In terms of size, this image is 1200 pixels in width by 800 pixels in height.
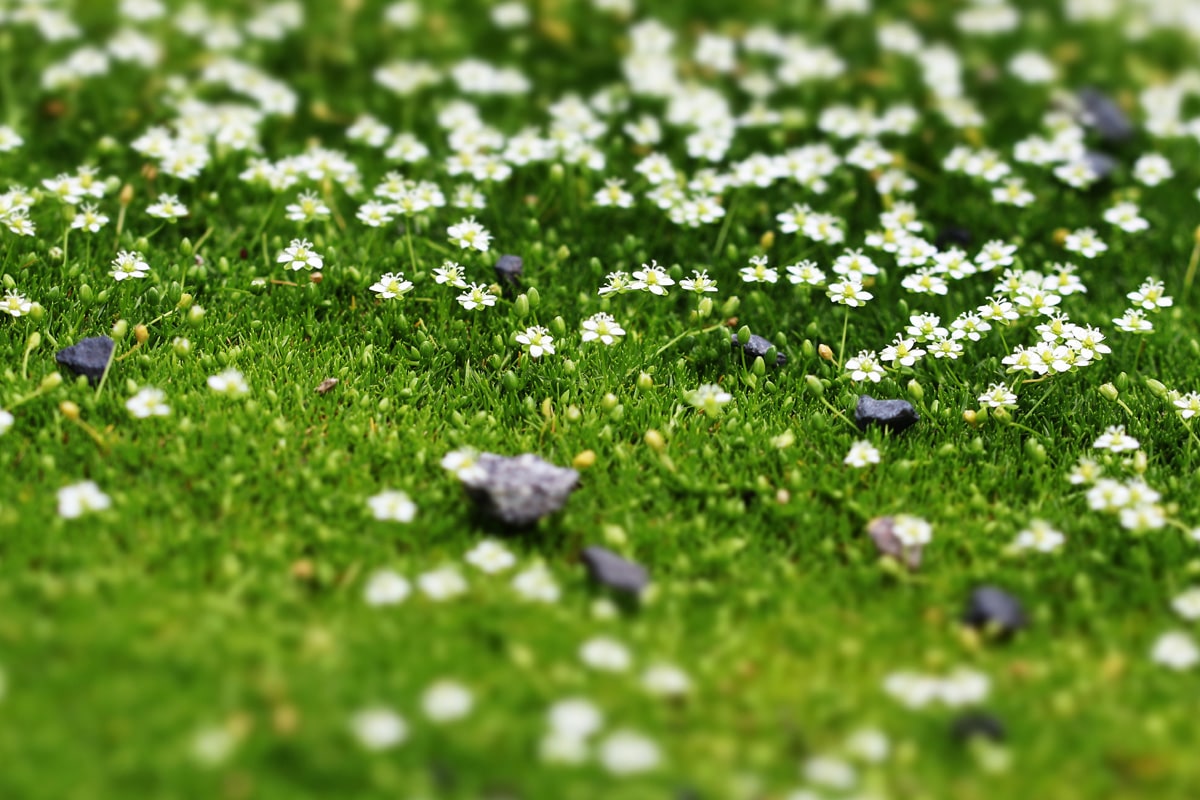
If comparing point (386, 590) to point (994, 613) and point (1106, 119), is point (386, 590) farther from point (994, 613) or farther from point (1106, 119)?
point (1106, 119)

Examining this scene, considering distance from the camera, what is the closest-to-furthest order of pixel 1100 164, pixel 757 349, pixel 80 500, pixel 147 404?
pixel 80 500 < pixel 147 404 < pixel 757 349 < pixel 1100 164

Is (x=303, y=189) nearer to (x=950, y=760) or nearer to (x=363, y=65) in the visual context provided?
(x=363, y=65)

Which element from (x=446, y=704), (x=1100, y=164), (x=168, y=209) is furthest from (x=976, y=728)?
(x=1100, y=164)

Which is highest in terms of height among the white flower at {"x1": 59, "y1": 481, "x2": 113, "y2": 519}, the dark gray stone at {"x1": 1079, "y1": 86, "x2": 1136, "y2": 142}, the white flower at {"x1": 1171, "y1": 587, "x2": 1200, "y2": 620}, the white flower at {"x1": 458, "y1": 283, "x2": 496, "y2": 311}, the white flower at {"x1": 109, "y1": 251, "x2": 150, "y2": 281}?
the dark gray stone at {"x1": 1079, "y1": 86, "x2": 1136, "y2": 142}

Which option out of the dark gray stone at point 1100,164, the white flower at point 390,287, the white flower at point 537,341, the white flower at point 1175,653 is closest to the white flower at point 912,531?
the white flower at point 1175,653

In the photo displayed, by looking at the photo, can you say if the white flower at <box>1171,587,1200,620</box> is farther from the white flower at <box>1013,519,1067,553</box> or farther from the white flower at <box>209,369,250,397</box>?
the white flower at <box>209,369,250,397</box>

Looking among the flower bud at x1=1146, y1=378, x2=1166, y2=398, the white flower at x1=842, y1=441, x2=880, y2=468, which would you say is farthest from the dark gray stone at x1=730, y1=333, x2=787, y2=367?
Answer: the flower bud at x1=1146, y1=378, x2=1166, y2=398
